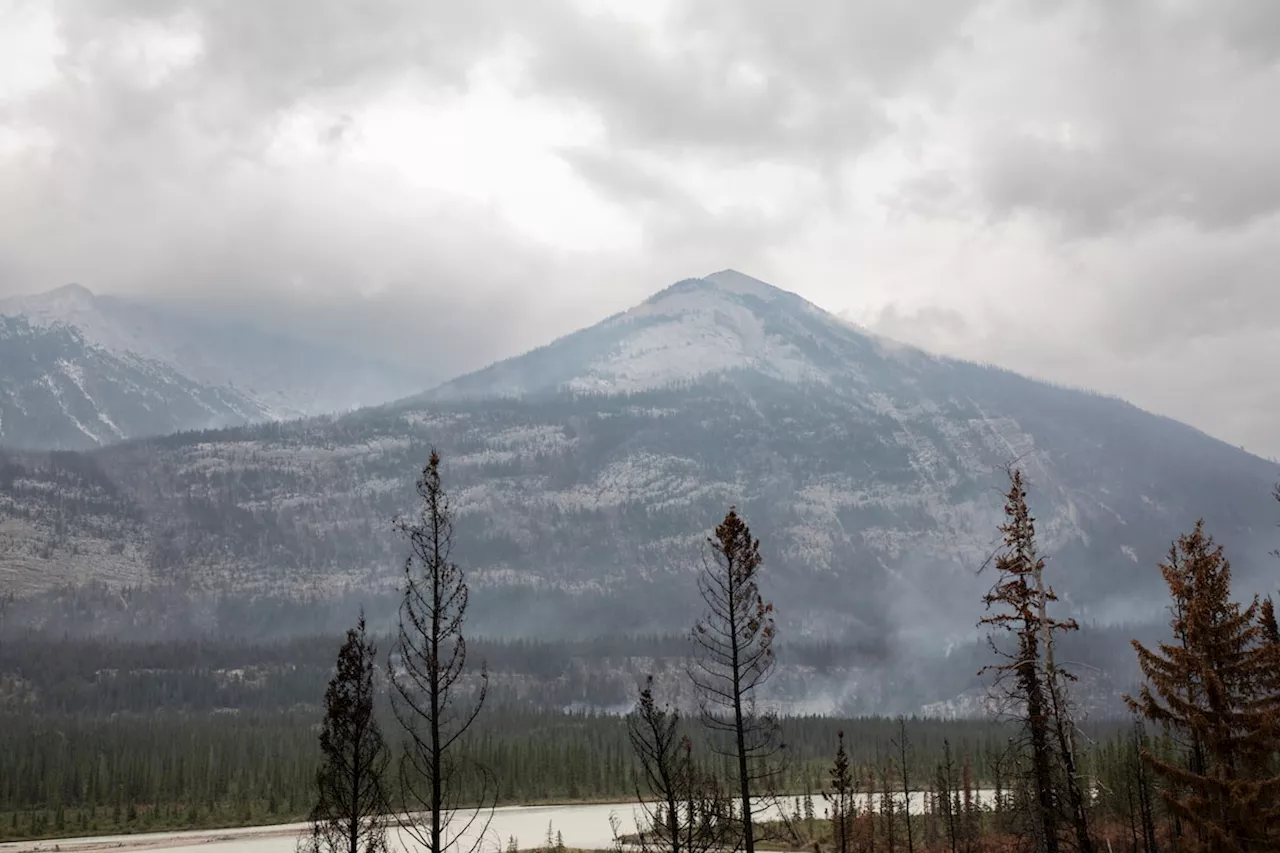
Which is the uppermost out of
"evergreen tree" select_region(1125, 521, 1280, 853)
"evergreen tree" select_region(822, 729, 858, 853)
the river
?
"evergreen tree" select_region(1125, 521, 1280, 853)

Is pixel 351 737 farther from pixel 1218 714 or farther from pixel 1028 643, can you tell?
pixel 1218 714

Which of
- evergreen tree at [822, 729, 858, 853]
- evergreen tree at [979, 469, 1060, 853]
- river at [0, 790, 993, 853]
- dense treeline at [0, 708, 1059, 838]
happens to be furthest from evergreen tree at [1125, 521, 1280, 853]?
dense treeline at [0, 708, 1059, 838]

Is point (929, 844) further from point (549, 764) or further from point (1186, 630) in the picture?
point (549, 764)

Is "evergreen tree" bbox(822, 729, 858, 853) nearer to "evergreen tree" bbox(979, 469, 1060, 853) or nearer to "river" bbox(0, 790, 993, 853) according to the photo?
"evergreen tree" bbox(979, 469, 1060, 853)

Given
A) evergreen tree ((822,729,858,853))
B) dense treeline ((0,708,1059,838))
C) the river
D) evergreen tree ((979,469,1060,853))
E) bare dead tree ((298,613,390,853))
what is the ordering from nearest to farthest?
bare dead tree ((298,613,390,853)) < evergreen tree ((979,469,1060,853)) < evergreen tree ((822,729,858,853)) < the river < dense treeline ((0,708,1059,838))

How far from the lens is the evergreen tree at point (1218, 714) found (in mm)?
32281

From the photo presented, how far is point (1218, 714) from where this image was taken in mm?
33500

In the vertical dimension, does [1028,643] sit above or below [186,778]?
above

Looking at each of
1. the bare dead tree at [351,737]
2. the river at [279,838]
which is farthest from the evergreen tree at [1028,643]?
the river at [279,838]

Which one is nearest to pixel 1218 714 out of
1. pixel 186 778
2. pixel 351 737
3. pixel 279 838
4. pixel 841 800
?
pixel 351 737

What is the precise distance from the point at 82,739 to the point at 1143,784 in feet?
575

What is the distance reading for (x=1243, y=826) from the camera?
32375 millimetres

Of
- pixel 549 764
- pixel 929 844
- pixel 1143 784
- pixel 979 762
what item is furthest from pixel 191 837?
pixel 979 762

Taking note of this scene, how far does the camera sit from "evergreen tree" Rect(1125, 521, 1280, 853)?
32281mm
